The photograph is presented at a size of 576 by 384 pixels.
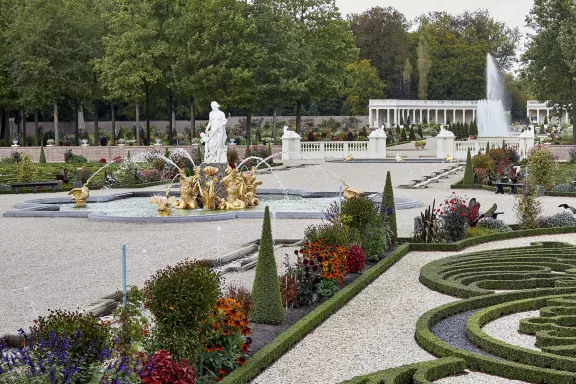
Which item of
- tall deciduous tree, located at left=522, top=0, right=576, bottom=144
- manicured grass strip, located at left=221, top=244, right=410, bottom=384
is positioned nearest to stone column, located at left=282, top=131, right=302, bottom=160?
tall deciduous tree, located at left=522, top=0, right=576, bottom=144

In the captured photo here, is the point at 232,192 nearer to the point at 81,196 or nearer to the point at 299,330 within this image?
the point at 81,196

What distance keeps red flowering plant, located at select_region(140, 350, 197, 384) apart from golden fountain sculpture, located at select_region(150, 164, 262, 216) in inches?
656

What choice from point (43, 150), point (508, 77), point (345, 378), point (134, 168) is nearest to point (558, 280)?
point (345, 378)

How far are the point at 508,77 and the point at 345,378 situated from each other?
11013cm

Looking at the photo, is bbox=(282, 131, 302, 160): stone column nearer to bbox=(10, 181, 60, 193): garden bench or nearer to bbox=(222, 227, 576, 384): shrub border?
Result: bbox=(10, 181, 60, 193): garden bench

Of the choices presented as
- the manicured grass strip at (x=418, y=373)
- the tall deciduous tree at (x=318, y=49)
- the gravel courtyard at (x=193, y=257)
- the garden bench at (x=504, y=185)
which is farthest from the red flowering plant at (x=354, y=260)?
the tall deciduous tree at (x=318, y=49)

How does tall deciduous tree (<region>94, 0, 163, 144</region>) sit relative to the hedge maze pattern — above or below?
above

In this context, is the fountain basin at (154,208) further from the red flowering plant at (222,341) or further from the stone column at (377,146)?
the stone column at (377,146)

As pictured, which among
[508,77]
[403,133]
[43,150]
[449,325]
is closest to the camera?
[449,325]

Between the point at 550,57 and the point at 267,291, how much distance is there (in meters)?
43.1

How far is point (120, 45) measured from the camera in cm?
5325

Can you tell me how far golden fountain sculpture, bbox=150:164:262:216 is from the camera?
2438cm

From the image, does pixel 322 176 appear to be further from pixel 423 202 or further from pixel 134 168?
pixel 423 202

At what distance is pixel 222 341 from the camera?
908 cm
